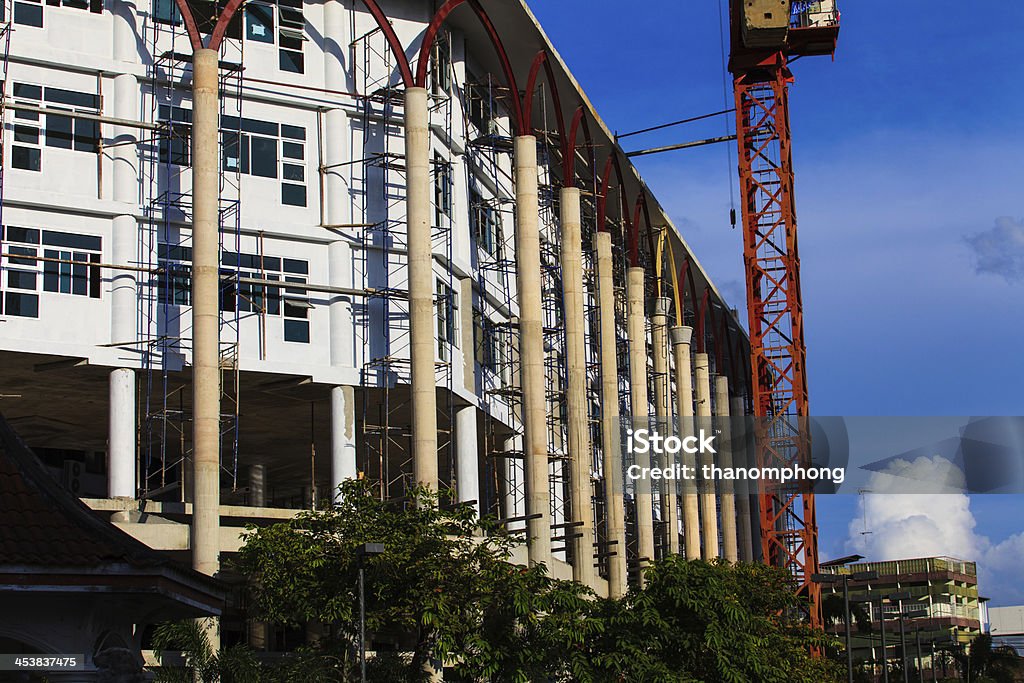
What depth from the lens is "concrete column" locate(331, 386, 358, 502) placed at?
5128cm

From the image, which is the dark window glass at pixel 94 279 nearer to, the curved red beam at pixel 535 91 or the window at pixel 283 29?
the window at pixel 283 29

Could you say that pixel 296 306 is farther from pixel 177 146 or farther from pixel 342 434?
pixel 177 146

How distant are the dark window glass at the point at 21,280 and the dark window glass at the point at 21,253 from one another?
0.31m

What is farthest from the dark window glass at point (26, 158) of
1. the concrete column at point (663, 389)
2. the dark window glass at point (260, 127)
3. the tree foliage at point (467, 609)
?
the concrete column at point (663, 389)

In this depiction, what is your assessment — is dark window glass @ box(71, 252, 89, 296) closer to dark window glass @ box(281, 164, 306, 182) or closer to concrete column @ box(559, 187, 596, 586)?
dark window glass @ box(281, 164, 306, 182)

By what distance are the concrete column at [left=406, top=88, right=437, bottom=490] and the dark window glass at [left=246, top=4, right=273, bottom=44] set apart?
579 centimetres

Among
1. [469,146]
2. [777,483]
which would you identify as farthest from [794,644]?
[777,483]

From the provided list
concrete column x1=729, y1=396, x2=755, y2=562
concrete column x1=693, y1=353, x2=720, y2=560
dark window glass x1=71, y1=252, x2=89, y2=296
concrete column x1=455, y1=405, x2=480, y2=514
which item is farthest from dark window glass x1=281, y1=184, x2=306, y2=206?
concrete column x1=729, y1=396, x2=755, y2=562

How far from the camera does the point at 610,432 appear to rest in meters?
65.8

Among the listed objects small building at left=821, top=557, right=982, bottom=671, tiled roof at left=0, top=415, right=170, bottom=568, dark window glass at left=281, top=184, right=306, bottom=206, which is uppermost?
dark window glass at left=281, top=184, right=306, bottom=206

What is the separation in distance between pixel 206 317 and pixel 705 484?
160 ft

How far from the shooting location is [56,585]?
772 inches

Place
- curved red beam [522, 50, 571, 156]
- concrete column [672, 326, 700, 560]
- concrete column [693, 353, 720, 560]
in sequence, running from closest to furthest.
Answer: curved red beam [522, 50, 571, 156] → concrete column [672, 326, 700, 560] → concrete column [693, 353, 720, 560]

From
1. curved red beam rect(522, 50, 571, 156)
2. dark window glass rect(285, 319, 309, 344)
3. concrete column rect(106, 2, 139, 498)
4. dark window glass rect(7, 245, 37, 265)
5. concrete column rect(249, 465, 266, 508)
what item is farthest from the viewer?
concrete column rect(249, 465, 266, 508)
